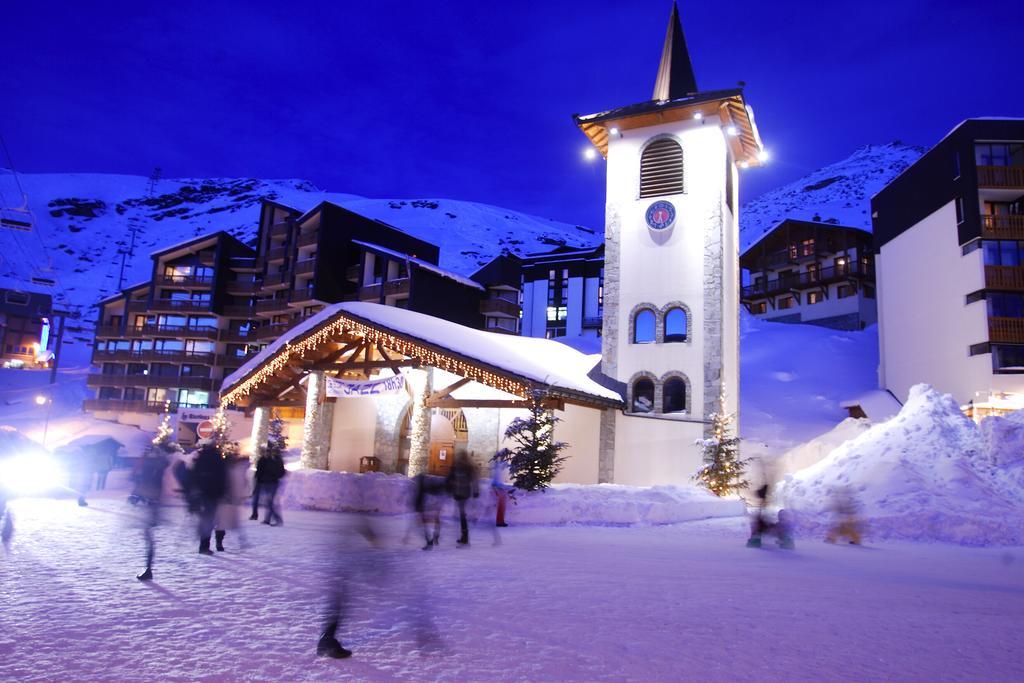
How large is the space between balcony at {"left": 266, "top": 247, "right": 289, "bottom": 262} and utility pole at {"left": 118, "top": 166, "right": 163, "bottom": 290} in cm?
6829

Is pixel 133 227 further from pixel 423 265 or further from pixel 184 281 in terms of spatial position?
pixel 423 265

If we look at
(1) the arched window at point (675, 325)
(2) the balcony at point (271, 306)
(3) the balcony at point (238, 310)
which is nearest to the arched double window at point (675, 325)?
(1) the arched window at point (675, 325)

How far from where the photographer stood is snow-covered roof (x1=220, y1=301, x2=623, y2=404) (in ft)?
54.7

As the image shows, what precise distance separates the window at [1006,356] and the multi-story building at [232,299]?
30476 millimetres

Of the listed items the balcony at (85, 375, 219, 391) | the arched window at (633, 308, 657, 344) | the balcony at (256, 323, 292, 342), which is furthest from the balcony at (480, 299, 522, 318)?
the arched window at (633, 308, 657, 344)

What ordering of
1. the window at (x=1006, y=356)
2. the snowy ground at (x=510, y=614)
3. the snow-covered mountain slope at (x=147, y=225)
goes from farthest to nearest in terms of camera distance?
the snow-covered mountain slope at (x=147, y=225), the window at (x=1006, y=356), the snowy ground at (x=510, y=614)

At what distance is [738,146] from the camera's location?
2636 centimetres

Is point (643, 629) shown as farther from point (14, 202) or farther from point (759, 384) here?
point (14, 202)

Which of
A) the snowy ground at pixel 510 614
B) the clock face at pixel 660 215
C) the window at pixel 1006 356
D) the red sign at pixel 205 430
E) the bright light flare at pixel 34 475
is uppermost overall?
the clock face at pixel 660 215

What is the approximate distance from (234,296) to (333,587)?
52.1 metres

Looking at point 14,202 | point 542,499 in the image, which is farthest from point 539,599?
point 14,202

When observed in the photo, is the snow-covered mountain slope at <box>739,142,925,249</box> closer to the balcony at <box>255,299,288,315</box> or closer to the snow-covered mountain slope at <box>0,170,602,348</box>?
the snow-covered mountain slope at <box>0,170,602,348</box>

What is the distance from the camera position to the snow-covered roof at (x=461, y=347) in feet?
54.7

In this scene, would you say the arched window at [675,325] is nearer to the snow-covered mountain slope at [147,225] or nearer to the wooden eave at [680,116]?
the wooden eave at [680,116]
